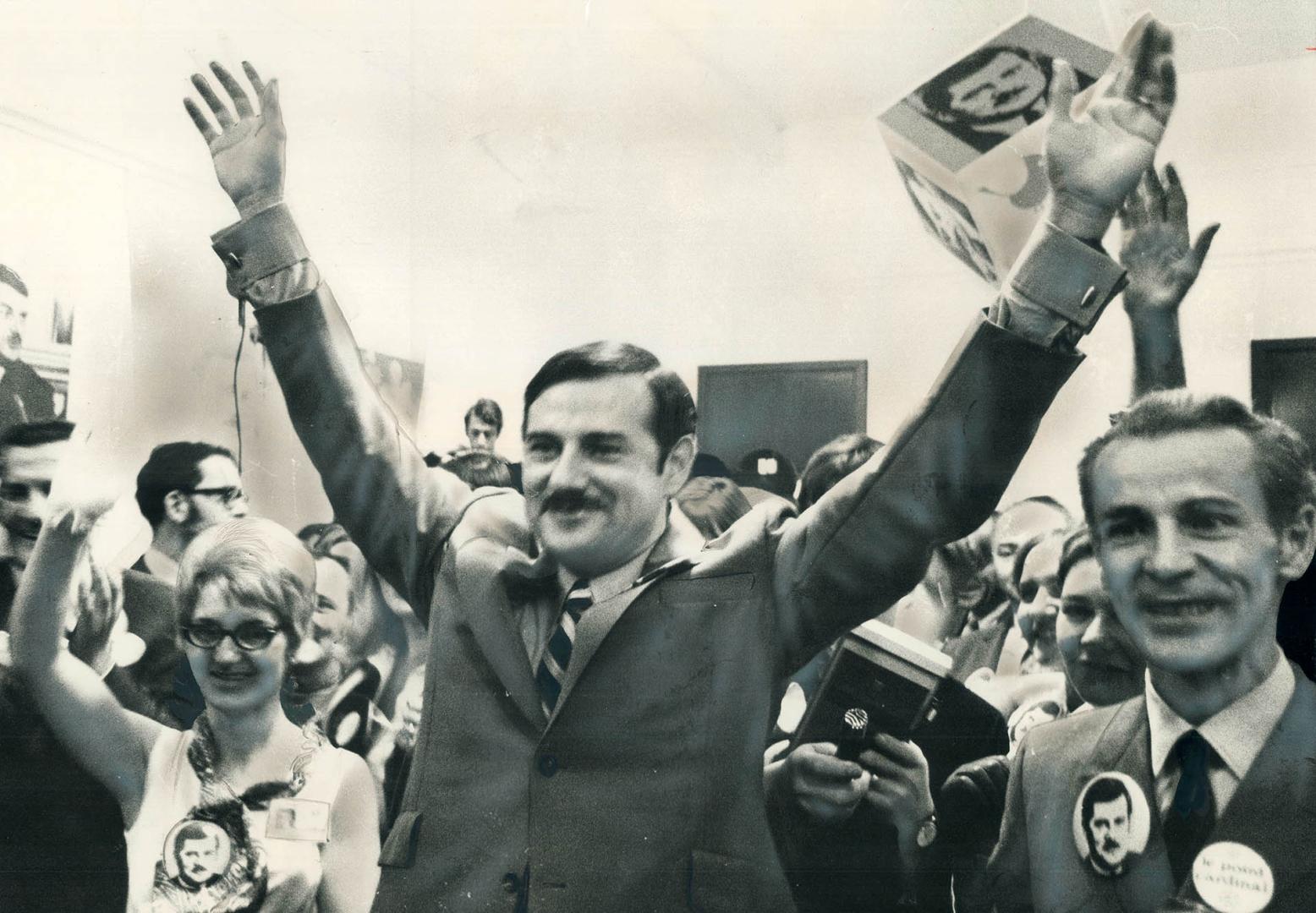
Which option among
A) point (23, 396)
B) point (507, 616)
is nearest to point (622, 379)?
point (507, 616)

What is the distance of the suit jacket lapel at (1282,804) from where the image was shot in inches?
89.4

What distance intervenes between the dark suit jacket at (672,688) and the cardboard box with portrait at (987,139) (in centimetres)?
20

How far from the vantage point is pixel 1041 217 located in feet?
7.74

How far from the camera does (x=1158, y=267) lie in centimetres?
238

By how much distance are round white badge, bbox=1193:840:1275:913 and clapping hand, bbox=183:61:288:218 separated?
2342 mm

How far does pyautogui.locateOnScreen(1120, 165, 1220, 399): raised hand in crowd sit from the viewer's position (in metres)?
2.37

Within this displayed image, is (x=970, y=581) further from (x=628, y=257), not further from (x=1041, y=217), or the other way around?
(x=628, y=257)

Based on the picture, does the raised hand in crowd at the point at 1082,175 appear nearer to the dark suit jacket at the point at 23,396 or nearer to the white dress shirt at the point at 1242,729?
the white dress shirt at the point at 1242,729

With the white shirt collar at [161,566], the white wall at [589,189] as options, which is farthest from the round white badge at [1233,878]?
the white shirt collar at [161,566]

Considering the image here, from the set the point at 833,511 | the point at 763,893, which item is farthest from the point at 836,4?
the point at 763,893

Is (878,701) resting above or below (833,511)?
below

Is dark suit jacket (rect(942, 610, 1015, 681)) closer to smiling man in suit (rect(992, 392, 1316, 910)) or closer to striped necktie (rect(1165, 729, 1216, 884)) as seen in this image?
smiling man in suit (rect(992, 392, 1316, 910))

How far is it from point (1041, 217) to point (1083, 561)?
69cm

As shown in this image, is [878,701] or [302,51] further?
[302,51]
